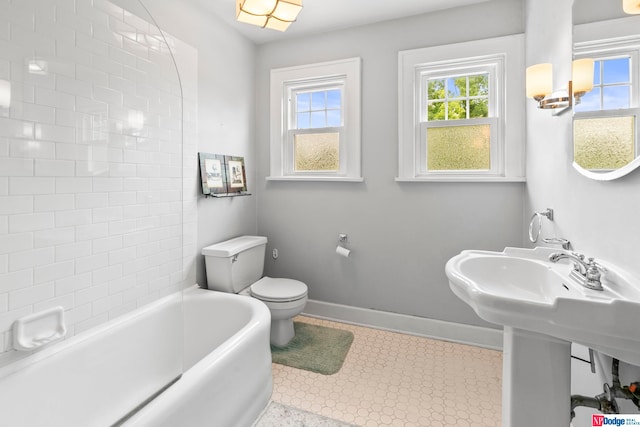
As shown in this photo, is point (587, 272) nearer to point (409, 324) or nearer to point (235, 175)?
point (409, 324)

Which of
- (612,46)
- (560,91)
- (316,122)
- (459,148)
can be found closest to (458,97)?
(459,148)

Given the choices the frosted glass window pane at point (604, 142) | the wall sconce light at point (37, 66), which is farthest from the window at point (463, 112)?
the wall sconce light at point (37, 66)

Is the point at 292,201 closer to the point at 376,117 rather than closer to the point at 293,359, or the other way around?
the point at 376,117

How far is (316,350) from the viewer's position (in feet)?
7.61

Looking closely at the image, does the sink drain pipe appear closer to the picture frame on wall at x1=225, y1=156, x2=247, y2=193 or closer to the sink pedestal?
the sink pedestal

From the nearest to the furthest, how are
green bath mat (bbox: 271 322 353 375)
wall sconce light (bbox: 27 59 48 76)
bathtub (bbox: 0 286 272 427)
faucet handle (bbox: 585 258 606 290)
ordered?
faucet handle (bbox: 585 258 606 290), bathtub (bbox: 0 286 272 427), wall sconce light (bbox: 27 59 48 76), green bath mat (bbox: 271 322 353 375)

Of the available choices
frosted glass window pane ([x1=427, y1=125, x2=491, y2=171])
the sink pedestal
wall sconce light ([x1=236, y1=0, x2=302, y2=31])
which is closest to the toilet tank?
wall sconce light ([x1=236, y1=0, x2=302, y2=31])

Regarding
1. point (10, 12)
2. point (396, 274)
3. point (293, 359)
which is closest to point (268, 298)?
point (293, 359)

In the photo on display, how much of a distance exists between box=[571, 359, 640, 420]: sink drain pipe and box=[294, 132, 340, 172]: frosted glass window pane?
2.15 m

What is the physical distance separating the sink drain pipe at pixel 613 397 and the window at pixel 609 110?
0.68 m

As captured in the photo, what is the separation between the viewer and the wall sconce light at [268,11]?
5.73 ft

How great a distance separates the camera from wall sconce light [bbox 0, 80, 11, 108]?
3.87 ft

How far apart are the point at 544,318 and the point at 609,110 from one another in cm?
82

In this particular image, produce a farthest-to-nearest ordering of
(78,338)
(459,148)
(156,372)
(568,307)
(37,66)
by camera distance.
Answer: (459,148) → (156,372) → (78,338) → (37,66) → (568,307)
